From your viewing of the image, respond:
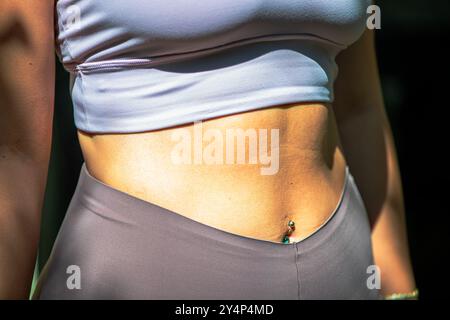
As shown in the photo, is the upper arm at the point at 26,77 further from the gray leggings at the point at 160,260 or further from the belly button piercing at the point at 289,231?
the belly button piercing at the point at 289,231

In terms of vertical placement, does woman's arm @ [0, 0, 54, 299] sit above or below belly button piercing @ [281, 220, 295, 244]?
above

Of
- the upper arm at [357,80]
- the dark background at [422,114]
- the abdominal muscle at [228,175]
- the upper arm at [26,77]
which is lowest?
the abdominal muscle at [228,175]

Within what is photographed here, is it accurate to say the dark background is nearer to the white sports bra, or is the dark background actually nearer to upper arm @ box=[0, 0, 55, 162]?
the white sports bra

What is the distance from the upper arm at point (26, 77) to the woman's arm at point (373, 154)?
0.72m

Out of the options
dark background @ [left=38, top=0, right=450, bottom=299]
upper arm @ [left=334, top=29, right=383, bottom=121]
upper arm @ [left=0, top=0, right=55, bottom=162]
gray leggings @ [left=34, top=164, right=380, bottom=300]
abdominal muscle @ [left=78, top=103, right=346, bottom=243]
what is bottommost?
gray leggings @ [left=34, top=164, right=380, bottom=300]

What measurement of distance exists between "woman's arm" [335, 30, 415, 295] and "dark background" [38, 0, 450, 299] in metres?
3.15

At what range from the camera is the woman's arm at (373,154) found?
183 cm

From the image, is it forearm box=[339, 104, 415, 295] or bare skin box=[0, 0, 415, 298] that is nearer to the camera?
bare skin box=[0, 0, 415, 298]

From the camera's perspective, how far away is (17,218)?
1.35 m

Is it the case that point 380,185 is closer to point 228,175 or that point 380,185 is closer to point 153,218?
point 228,175

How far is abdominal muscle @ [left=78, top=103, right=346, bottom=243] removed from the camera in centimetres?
138

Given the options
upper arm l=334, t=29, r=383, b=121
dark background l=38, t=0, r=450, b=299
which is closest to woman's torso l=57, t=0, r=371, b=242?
upper arm l=334, t=29, r=383, b=121

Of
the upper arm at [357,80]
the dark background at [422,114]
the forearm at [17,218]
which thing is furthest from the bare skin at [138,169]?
the dark background at [422,114]
